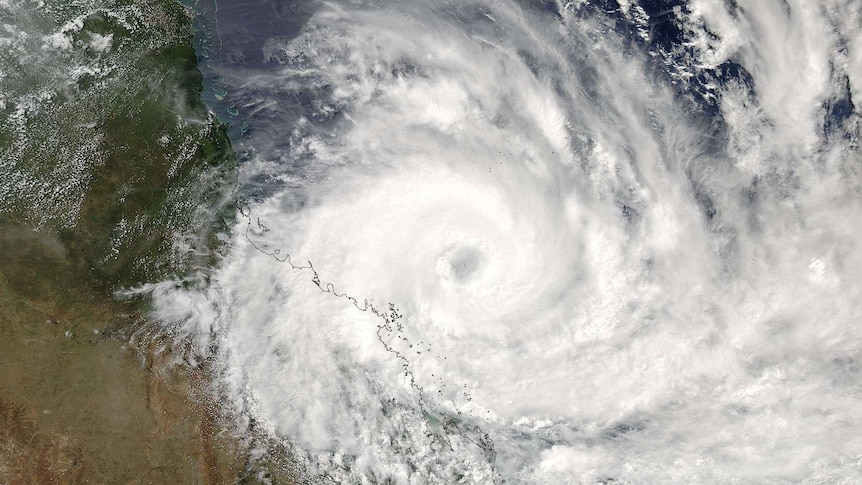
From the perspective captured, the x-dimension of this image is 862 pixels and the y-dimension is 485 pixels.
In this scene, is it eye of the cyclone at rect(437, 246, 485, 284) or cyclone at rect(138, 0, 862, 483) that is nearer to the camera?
cyclone at rect(138, 0, 862, 483)

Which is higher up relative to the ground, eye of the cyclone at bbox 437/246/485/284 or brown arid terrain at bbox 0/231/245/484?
eye of the cyclone at bbox 437/246/485/284

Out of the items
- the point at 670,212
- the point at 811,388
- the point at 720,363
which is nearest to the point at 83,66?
the point at 670,212

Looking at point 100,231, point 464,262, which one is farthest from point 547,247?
point 100,231

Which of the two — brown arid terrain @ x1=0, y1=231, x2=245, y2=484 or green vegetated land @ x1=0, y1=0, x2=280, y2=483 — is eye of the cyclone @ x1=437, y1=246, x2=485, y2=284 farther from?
brown arid terrain @ x1=0, y1=231, x2=245, y2=484

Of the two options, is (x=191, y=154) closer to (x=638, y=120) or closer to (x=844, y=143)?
(x=638, y=120)

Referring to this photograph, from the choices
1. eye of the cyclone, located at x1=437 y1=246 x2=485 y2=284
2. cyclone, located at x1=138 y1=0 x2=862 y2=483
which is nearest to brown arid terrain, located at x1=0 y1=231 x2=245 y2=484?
cyclone, located at x1=138 y1=0 x2=862 y2=483
